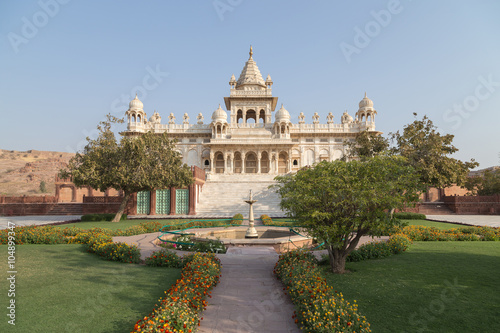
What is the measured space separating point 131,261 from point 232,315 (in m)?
4.49

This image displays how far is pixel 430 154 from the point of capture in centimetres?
2159

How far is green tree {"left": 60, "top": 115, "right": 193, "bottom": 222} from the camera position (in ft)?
65.4

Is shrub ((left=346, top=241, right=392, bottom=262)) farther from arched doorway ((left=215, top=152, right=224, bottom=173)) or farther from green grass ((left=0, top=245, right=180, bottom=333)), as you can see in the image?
arched doorway ((left=215, top=152, right=224, bottom=173))

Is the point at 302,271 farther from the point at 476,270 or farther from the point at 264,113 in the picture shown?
the point at 264,113

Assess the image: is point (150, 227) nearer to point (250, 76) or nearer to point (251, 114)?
point (251, 114)

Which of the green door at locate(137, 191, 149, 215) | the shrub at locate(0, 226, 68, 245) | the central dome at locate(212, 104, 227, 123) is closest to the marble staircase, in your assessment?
the green door at locate(137, 191, 149, 215)

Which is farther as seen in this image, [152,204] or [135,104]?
[135,104]

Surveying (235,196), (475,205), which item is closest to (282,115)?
(235,196)

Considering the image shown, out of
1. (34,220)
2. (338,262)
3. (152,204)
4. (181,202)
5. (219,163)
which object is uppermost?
(219,163)

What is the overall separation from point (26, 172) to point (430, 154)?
295ft

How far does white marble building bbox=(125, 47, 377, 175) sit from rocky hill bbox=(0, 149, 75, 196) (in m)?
25.1

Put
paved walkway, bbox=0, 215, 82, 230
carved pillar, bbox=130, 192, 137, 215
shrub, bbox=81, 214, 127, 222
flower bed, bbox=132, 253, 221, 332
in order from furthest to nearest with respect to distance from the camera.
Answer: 1. carved pillar, bbox=130, 192, 137, 215
2. shrub, bbox=81, 214, 127, 222
3. paved walkway, bbox=0, 215, 82, 230
4. flower bed, bbox=132, 253, 221, 332

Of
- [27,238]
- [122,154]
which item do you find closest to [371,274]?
[27,238]

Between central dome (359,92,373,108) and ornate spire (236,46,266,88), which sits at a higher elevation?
ornate spire (236,46,266,88)
